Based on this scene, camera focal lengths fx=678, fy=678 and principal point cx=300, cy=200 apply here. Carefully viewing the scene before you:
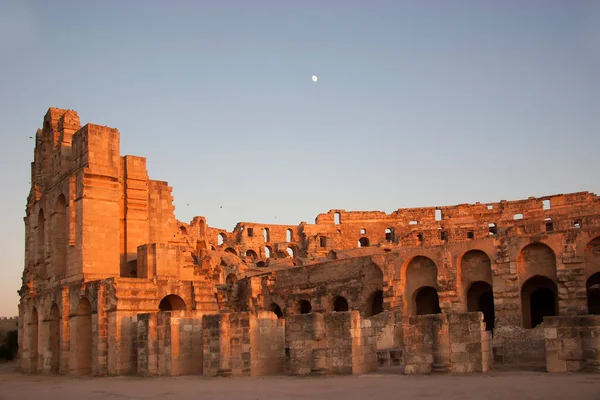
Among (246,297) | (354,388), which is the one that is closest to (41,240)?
(246,297)

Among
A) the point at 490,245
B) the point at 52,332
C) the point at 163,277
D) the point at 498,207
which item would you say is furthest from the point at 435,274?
the point at 498,207

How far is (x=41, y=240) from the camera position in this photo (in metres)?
33.3

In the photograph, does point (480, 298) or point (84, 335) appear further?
point (480, 298)

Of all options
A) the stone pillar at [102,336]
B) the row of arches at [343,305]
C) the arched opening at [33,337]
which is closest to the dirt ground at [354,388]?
the stone pillar at [102,336]

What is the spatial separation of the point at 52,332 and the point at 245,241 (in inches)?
1131

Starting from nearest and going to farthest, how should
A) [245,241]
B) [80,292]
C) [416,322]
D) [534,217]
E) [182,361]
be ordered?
[416,322] → [182,361] → [80,292] → [534,217] → [245,241]

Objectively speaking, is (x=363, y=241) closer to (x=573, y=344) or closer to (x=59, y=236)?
(x=59, y=236)

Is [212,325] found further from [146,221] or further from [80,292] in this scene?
[146,221]

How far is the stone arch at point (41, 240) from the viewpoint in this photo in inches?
1276

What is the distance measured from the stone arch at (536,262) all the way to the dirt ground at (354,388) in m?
11.5

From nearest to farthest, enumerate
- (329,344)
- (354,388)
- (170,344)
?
(354,388) → (329,344) → (170,344)

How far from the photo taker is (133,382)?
20.3 metres

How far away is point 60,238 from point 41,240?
387 cm

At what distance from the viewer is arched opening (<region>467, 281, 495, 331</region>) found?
29797mm
